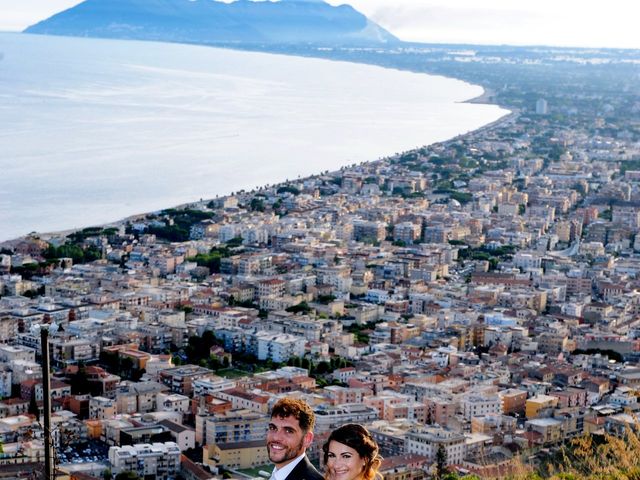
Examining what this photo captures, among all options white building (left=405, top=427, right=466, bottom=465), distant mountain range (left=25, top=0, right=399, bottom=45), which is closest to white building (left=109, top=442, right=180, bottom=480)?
white building (left=405, top=427, right=466, bottom=465)

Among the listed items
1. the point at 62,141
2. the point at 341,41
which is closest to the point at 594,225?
the point at 62,141

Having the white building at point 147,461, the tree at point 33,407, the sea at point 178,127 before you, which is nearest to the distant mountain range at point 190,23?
the sea at point 178,127

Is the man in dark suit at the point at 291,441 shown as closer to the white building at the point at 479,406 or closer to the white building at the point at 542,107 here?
the white building at the point at 479,406

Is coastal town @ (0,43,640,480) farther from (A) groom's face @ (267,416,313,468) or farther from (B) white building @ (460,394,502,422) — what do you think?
(A) groom's face @ (267,416,313,468)

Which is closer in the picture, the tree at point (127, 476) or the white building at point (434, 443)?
the tree at point (127, 476)

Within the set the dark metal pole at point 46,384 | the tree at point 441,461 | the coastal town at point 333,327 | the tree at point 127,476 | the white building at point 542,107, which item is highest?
the dark metal pole at point 46,384

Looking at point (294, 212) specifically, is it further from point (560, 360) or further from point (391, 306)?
point (560, 360)

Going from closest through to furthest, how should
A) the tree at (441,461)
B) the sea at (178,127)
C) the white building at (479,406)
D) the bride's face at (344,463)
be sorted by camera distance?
1. the bride's face at (344,463)
2. the tree at (441,461)
3. the white building at (479,406)
4. the sea at (178,127)

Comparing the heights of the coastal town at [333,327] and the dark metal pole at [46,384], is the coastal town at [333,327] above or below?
below
